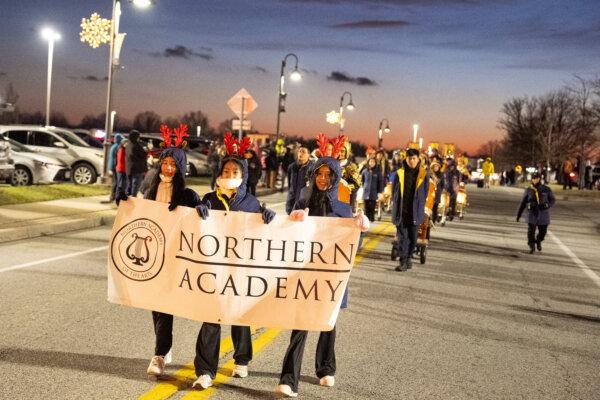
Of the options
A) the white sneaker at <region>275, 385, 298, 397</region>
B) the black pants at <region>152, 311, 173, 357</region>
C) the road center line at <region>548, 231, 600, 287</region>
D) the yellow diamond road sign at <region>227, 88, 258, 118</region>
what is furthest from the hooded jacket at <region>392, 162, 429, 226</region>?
the yellow diamond road sign at <region>227, 88, 258, 118</region>

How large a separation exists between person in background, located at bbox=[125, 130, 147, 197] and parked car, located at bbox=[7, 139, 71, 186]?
190 inches

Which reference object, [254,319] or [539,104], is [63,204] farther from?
[539,104]

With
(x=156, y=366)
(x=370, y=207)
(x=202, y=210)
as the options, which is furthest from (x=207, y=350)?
(x=370, y=207)

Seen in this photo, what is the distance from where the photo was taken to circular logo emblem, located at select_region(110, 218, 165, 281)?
5887 mm

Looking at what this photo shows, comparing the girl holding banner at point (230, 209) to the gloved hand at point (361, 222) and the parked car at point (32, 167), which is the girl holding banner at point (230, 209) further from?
the parked car at point (32, 167)

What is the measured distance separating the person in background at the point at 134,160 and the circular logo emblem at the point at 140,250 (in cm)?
1340

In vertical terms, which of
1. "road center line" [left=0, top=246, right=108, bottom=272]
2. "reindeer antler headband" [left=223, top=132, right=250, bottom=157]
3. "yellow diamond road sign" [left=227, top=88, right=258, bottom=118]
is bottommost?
"road center line" [left=0, top=246, right=108, bottom=272]

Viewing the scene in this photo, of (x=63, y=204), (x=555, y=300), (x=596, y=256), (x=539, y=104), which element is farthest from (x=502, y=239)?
(x=539, y=104)

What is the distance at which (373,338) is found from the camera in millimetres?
7504

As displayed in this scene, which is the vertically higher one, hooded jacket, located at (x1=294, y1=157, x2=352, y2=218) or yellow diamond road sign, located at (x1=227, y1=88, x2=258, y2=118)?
yellow diamond road sign, located at (x1=227, y1=88, x2=258, y2=118)

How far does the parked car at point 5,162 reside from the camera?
70.5ft

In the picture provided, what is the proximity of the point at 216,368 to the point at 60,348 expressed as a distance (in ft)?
5.10

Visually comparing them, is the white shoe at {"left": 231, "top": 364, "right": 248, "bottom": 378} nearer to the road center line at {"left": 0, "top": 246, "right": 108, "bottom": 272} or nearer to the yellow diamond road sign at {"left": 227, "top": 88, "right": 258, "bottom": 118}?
the road center line at {"left": 0, "top": 246, "right": 108, "bottom": 272}

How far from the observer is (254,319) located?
573 centimetres
